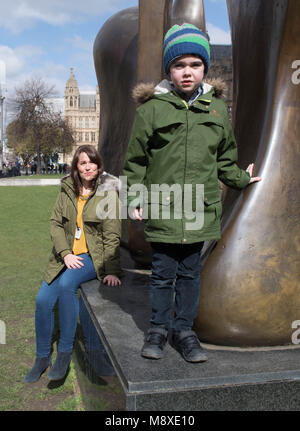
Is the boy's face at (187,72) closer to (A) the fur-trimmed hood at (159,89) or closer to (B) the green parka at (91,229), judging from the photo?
(A) the fur-trimmed hood at (159,89)

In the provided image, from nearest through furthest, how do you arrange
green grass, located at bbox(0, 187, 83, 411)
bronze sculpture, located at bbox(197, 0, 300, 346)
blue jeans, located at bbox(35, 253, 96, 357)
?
bronze sculpture, located at bbox(197, 0, 300, 346), green grass, located at bbox(0, 187, 83, 411), blue jeans, located at bbox(35, 253, 96, 357)

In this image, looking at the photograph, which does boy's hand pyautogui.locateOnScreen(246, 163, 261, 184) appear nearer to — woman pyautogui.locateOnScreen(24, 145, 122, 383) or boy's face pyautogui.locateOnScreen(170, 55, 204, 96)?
boy's face pyautogui.locateOnScreen(170, 55, 204, 96)

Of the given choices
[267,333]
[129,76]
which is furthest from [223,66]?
[267,333]

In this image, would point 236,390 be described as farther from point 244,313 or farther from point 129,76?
point 129,76

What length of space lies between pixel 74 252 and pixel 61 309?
37 centimetres

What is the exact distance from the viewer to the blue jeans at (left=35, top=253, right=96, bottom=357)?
8.66 feet

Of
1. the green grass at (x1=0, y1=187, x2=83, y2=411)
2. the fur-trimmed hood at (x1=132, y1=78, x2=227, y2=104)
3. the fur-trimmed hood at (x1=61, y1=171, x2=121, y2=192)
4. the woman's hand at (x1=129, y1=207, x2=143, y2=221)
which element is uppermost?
the fur-trimmed hood at (x1=132, y1=78, x2=227, y2=104)

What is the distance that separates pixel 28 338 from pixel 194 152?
2.11 m

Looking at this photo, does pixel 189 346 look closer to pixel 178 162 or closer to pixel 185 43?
pixel 178 162

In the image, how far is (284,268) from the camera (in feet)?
6.78

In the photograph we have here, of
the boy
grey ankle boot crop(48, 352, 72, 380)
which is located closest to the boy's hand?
the boy

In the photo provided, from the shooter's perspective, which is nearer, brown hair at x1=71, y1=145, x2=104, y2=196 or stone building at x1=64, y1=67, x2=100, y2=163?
brown hair at x1=71, y1=145, x2=104, y2=196

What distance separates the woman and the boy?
873mm

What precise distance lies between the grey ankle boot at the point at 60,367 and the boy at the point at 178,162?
900 millimetres
